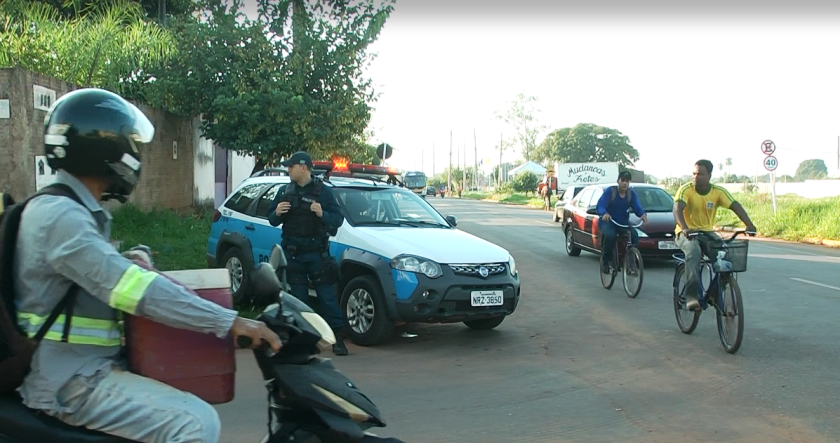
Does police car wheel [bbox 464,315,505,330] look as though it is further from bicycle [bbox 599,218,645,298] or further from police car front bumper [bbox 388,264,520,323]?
bicycle [bbox 599,218,645,298]

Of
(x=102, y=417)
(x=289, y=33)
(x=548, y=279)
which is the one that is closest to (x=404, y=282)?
(x=102, y=417)

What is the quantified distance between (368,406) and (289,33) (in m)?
15.8

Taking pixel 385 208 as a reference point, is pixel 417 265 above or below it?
below

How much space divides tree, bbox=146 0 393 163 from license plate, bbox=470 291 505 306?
9.37 metres

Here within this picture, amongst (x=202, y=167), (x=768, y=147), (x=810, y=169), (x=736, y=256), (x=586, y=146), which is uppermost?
(x=586, y=146)

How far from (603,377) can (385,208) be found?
338cm

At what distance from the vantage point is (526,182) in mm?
70375

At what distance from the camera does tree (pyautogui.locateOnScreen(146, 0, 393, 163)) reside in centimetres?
1631

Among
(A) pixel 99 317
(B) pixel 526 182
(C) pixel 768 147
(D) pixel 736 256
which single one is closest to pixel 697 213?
(D) pixel 736 256

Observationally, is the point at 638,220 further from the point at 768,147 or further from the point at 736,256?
the point at 768,147

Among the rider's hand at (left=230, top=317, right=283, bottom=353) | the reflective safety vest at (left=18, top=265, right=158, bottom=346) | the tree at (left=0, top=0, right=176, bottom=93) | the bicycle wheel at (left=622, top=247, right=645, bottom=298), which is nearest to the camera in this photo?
the reflective safety vest at (left=18, top=265, right=158, bottom=346)

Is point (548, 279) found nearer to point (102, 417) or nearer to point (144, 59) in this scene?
point (144, 59)

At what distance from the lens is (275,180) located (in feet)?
31.9

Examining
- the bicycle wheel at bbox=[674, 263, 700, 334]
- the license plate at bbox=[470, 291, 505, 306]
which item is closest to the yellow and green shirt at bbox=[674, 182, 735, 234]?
the bicycle wheel at bbox=[674, 263, 700, 334]
